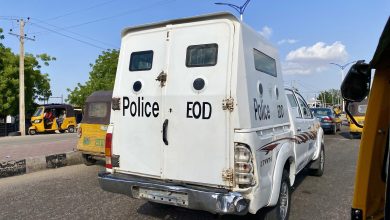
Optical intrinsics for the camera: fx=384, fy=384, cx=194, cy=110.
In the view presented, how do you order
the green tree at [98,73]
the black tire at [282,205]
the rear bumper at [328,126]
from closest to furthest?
the black tire at [282,205] < the rear bumper at [328,126] < the green tree at [98,73]

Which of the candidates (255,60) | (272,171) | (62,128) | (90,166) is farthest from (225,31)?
(62,128)

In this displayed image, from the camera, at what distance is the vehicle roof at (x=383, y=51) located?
2118 millimetres

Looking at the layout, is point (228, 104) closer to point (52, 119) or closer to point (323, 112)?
point (323, 112)

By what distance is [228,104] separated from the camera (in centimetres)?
426

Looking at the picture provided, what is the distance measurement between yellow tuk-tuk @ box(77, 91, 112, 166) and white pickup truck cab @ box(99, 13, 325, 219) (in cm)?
490

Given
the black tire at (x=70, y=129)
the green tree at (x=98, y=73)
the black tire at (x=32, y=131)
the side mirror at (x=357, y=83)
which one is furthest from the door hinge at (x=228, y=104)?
the green tree at (x=98, y=73)

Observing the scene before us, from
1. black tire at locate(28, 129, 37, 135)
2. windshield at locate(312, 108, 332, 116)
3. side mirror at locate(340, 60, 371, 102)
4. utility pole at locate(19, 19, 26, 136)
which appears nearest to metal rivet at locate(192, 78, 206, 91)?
side mirror at locate(340, 60, 371, 102)

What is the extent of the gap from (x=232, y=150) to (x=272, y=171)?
762mm

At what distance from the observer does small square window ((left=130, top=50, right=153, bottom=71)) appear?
16.3ft

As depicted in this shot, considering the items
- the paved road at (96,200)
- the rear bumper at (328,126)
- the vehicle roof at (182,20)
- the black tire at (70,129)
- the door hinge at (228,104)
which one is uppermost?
→ the vehicle roof at (182,20)

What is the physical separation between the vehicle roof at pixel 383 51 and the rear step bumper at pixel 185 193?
7.03 ft

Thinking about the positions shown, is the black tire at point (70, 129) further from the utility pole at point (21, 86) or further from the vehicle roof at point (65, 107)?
the utility pole at point (21, 86)

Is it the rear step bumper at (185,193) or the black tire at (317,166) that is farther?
the black tire at (317,166)

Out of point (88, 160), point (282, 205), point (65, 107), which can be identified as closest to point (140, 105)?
point (282, 205)
